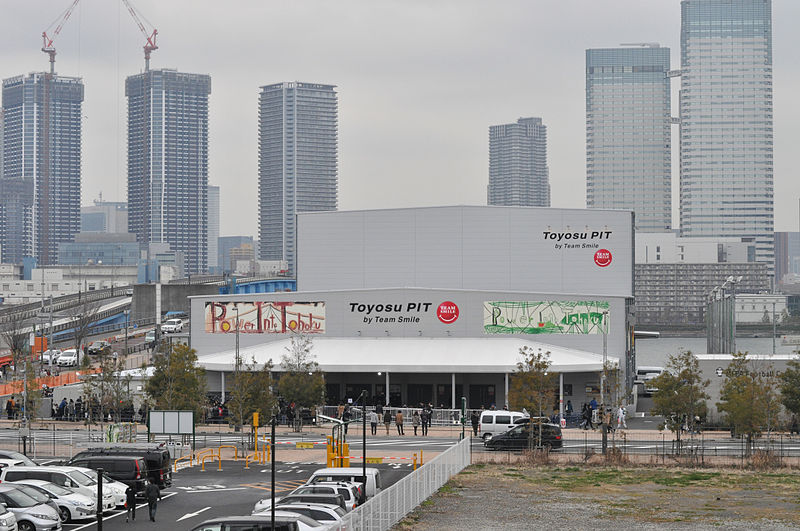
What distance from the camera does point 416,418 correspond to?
2087 inches

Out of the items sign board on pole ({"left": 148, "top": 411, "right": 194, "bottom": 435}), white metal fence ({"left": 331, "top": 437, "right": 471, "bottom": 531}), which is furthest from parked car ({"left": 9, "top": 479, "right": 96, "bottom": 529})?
sign board on pole ({"left": 148, "top": 411, "right": 194, "bottom": 435})

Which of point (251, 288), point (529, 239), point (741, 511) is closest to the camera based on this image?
point (741, 511)

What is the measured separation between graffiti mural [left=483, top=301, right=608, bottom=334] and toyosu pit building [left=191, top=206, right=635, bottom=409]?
6cm

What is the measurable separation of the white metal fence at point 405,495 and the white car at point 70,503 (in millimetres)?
8157

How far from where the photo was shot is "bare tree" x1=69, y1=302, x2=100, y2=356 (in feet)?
316

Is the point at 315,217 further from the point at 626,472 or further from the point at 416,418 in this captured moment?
the point at 626,472

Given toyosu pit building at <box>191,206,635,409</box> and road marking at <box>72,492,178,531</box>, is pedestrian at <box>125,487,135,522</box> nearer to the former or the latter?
road marking at <box>72,492,178,531</box>

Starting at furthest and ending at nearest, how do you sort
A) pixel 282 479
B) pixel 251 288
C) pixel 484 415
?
pixel 251 288, pixel 484 415, pixel 282 479

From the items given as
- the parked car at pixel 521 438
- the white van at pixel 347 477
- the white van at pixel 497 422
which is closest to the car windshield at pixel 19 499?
the white van at pixel 347 477

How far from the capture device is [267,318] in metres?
70.5

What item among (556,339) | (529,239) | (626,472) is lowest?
(626,472)

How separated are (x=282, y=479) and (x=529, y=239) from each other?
144ft

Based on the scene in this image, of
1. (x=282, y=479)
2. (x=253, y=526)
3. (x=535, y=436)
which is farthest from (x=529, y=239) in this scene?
(x=253, y=526)

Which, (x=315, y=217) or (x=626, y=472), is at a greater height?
(x=315, y=217)
